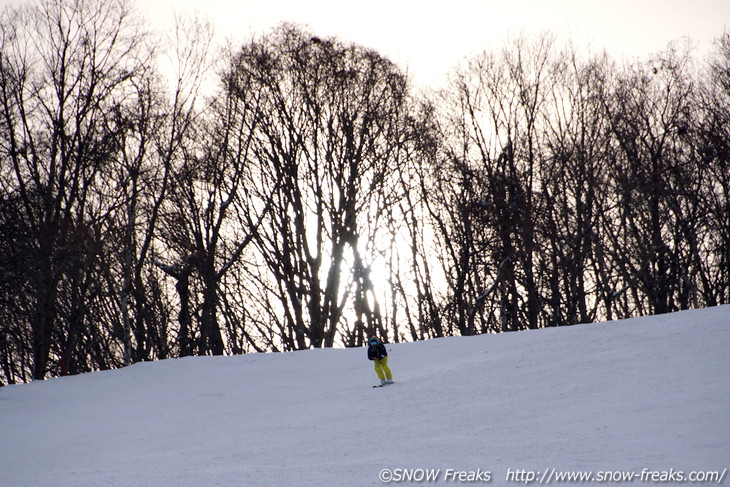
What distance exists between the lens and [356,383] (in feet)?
55.0

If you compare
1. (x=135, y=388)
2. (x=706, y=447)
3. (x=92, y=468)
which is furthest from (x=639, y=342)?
(x=135, y=388)

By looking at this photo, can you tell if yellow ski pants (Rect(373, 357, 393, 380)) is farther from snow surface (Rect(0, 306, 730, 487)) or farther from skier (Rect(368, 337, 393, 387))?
snow surface (Rect(0, 306, 730, 487))

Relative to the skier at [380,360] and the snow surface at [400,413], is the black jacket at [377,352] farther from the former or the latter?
the snow surface at [400,413]

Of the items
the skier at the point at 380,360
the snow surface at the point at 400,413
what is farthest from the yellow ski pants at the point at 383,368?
the snow surface at the point at 400,413

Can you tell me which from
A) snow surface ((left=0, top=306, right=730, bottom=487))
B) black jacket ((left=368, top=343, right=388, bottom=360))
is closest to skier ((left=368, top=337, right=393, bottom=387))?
black jacket ((left=368, top=343, right=388, bottom=360))

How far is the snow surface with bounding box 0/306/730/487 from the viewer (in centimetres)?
895

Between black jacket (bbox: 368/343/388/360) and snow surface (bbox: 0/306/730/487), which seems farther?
black jacket (bbox: 368/343/388/360)

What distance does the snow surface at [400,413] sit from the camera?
895cm

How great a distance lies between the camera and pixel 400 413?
41.0 ft

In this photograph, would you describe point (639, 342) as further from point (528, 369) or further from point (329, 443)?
point (329, 443)

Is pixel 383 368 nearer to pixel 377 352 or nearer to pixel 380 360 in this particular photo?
pixel 380 360

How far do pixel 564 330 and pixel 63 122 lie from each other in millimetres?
17816

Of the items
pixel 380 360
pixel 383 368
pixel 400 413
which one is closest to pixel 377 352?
pixel 380 360

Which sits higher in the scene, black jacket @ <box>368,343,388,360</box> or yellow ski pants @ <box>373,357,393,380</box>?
black jacket @ <box>368,343,388,360</box>
